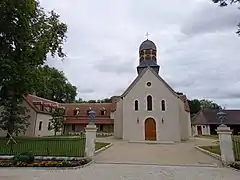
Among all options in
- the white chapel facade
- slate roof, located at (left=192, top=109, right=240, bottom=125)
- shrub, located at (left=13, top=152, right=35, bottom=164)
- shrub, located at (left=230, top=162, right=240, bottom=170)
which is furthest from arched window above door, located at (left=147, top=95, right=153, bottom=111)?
slate roof, located at (left=192, top=109, right=240, bottom=125)

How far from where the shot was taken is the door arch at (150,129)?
27.8m

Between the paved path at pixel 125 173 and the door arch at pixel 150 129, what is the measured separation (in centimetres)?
1677

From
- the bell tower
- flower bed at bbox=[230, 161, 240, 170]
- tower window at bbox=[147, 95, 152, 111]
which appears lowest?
flower bed at bbox=[230, 161, 240, 170]

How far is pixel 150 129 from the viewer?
28.1m

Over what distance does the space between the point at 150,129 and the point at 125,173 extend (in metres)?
18.9

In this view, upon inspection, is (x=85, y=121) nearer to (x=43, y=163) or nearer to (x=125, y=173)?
(x=43, y=163)

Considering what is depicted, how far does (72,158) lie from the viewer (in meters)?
12.0

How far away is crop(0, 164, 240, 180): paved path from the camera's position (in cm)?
884

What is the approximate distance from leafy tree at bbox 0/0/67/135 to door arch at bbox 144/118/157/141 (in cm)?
1317

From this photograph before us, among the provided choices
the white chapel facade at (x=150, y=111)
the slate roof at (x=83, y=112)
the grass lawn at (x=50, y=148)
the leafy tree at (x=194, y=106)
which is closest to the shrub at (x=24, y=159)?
the grass lawn at (x=50, y=148)

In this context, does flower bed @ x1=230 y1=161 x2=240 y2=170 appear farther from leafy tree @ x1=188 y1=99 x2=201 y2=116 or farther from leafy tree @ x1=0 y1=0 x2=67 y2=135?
leafy tree @ x1=188 y1=99 x2=201 y2=116

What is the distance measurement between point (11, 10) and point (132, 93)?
1644cm

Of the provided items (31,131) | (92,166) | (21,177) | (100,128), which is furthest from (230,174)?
(100,128)

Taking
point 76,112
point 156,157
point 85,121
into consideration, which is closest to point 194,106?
point 76,112
